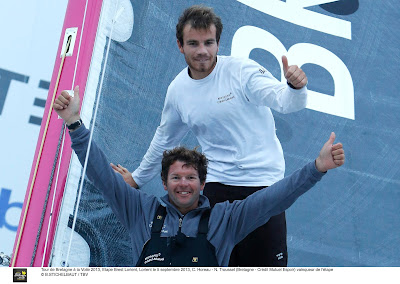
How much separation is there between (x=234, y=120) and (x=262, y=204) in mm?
264

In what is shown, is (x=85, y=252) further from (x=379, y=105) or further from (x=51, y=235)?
(x=379, y=105)

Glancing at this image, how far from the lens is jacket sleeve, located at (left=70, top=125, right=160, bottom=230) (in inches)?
70.8

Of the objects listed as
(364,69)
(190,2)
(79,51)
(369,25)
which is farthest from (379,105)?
(79,51)

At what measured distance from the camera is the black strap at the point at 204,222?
1.82 metres

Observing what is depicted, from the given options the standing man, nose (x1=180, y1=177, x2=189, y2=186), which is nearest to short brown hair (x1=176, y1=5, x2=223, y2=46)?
the standing man

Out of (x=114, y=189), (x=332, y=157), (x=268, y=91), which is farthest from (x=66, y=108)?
(x=332, y=157)

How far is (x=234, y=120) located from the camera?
6.40ft

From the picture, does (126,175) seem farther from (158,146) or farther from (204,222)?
(204,222)

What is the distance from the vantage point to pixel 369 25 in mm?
2938

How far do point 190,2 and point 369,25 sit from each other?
2.81ft

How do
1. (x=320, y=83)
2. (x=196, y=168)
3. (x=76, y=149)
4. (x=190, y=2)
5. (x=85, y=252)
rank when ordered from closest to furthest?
(x=76, y=149) → (x=196, y=168) → (x=85, y=252) → (x=190, y=2) → (x=320, y=83)

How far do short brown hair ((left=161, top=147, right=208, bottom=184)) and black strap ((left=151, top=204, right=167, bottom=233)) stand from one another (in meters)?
0.10

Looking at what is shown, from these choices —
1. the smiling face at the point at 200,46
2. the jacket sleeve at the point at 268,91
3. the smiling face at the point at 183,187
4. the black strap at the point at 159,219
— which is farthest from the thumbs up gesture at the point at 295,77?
the black strap at the point at 159,219

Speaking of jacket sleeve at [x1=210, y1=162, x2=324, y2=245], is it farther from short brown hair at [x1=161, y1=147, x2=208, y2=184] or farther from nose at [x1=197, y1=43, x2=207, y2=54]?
nose at [x1=197, y1=43, x2=207, y2=54]
